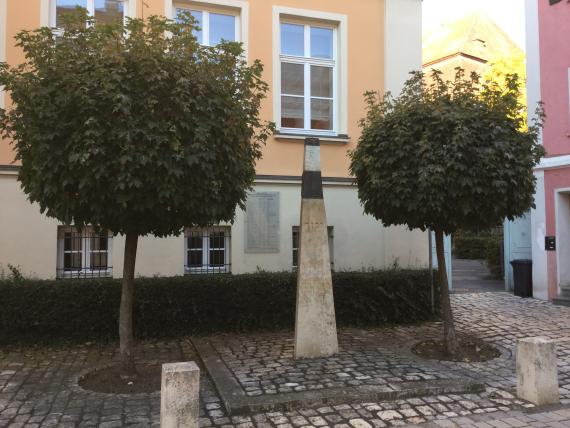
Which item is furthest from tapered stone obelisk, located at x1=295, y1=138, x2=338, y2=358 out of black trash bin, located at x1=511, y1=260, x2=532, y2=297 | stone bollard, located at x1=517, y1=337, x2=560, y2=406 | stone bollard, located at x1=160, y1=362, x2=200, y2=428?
black trash bin, located at x1=511, y1=260, x2=532, y2=297

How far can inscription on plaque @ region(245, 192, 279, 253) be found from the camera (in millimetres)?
9664

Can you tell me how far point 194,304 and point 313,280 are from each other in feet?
7.61

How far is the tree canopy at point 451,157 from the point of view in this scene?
6.29 m

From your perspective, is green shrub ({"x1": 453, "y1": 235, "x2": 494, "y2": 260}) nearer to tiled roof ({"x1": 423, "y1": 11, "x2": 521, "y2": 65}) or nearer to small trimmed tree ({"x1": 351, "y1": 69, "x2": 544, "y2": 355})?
tiled roof ({"x1": 423, "y1": 11, "x2": 521, "y2": 65})

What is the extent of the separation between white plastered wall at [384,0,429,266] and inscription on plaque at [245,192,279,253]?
92.9 inches

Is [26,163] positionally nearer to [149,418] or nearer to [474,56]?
[149,418]

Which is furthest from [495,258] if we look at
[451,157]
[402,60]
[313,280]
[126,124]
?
[126,124]

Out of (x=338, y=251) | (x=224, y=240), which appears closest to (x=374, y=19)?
(x=338, y=251)

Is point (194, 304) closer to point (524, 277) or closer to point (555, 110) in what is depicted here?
point (524, 277)

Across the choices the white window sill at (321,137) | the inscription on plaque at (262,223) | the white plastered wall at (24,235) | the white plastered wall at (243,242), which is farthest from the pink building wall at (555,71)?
the white plastered wall at (24,235)

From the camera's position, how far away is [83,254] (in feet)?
29.5

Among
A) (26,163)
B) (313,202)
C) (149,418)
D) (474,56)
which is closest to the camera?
(149,418)

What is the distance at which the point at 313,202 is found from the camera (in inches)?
269

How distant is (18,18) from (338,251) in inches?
275
